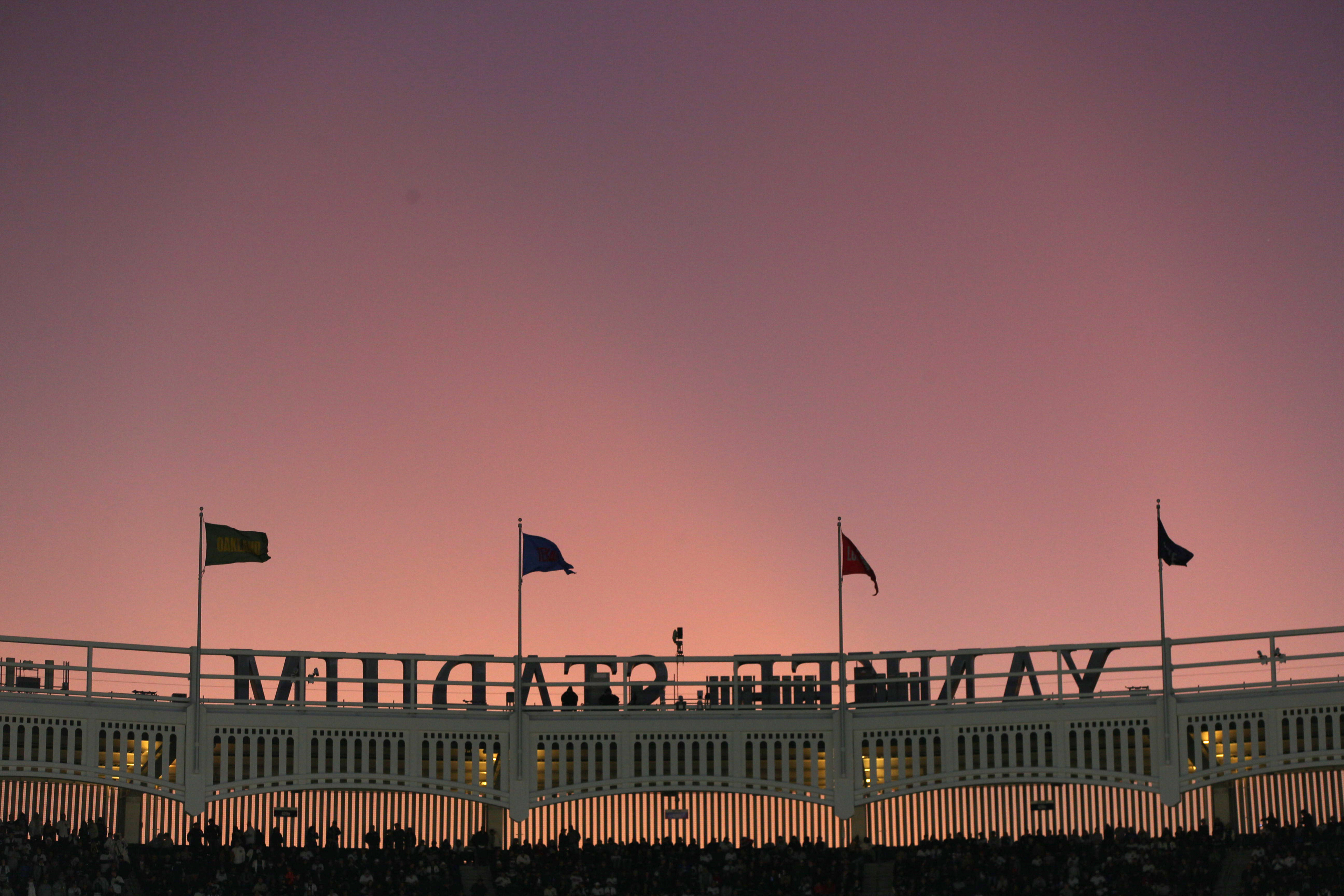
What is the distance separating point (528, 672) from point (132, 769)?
41.3 feet

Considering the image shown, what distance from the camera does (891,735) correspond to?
61.1 m

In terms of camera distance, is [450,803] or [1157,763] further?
[450,803]

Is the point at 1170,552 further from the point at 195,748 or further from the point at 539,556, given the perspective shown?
the point at 195,748

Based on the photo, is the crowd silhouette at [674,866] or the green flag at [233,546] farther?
the green flag at [233,546]

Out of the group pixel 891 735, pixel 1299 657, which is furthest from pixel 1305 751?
pixel 891 735

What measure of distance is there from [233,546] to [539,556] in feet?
31.4

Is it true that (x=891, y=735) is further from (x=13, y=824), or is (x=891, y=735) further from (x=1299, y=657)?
(x=13, y=824)

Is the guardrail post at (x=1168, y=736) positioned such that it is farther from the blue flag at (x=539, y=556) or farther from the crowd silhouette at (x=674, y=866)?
the blue flag at (x=539, y=556)

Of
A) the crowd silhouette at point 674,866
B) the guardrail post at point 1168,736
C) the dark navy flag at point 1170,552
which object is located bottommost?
the crowd silhouette at point 674,866

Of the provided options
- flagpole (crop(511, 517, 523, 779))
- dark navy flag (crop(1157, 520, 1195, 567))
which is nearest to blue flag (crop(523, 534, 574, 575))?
flagpole (crop(511, 517, 523, 779))

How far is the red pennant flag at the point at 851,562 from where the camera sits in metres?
62.3

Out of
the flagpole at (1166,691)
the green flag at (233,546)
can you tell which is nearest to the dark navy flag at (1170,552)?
the flagpole at (1166,691)

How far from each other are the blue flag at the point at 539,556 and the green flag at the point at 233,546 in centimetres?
811

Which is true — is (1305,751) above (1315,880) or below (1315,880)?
above
